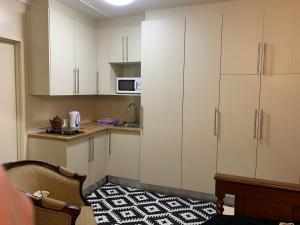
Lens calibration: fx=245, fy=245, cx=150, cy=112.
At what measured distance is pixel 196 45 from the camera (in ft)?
9.82

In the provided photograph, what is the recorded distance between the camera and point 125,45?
362 centimetres

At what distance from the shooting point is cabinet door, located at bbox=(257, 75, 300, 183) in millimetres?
2652

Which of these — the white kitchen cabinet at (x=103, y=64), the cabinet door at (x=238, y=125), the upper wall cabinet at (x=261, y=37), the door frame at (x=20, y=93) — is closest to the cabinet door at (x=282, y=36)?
the upper wall cabinet at (x=261, y=37)

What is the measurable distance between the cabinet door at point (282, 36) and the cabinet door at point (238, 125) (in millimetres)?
263

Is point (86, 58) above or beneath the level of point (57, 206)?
above

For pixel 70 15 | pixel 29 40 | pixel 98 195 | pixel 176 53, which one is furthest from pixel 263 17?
pixel 98 195

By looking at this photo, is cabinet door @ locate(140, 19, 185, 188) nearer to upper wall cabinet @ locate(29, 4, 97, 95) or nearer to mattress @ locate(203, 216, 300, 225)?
upper wall cabinet @ locate(29, 4, 97, 95)

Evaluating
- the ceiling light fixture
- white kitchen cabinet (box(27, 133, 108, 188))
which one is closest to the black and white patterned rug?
white kitchen cabinet (box(27, 133, 108, 188))

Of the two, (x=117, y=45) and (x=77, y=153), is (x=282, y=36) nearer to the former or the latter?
(x=117, y=45)

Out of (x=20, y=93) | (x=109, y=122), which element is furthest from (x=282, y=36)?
(x=20, y=93)

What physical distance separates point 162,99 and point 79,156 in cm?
126

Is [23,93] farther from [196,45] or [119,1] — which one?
[196,45]

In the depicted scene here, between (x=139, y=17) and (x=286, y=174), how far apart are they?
9.07 feet

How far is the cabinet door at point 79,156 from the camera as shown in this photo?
112 inches
